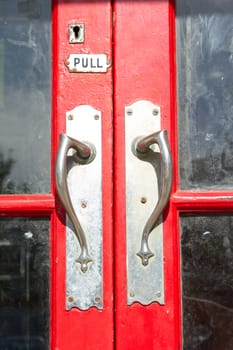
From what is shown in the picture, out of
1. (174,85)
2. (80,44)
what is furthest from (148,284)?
(80,44)

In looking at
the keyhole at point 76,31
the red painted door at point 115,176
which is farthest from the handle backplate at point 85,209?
the keyhole at point 76,31

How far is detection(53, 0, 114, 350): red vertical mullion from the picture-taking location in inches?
60.7

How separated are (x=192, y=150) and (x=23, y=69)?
0.41m

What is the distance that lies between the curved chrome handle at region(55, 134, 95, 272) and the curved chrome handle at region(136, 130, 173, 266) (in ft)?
0.37

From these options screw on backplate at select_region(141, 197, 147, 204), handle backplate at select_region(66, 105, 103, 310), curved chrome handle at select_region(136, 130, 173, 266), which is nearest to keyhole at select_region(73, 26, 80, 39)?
handle backplate at select_region(66, 105, 103, 310)

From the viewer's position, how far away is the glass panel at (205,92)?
160cm

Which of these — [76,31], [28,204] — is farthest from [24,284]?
[76,31]

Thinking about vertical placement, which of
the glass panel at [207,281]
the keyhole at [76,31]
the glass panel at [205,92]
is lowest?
the glass panel at [207,281]

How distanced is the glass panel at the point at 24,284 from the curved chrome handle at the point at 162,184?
213 millimetres

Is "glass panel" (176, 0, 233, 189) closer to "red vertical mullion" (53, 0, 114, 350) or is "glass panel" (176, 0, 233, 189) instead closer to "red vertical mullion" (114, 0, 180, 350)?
"red vertical mullion" (114, 0, 180, 350)

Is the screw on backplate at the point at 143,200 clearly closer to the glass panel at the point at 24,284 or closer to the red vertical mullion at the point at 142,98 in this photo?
the red vertical mullion at the point at 142,98

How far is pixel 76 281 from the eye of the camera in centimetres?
154

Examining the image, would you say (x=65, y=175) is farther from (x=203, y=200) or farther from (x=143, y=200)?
(x=203, y=200)

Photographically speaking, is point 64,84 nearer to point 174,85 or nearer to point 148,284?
point 174,85
